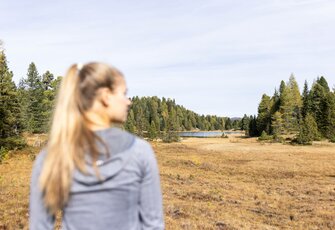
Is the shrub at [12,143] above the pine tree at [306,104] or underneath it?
underneath

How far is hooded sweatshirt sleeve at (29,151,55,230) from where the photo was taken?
219 cm

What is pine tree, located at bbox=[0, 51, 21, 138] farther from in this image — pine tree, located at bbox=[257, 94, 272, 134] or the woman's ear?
pine tree, located at bbox=[257, 94, 272, 134]

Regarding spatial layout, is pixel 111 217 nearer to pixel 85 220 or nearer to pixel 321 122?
pixel 85 220

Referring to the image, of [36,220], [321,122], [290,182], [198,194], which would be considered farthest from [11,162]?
[321,122]

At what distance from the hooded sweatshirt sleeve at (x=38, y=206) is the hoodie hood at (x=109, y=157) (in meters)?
0.24

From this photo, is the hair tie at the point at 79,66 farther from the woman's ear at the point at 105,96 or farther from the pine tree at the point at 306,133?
the pine tree at the point at 306,133

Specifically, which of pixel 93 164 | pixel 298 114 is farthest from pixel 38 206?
pixel 298 114

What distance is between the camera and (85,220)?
7.24 ft

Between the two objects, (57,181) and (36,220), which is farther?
(36,220)

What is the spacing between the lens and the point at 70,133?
2109 mm

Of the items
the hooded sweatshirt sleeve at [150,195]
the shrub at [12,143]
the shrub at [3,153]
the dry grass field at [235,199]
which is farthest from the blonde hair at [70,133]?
the shrub at [12,143]

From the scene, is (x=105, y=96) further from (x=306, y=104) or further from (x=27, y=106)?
(x=306, y=104)

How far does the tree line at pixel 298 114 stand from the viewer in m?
67.9

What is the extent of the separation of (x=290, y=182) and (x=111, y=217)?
24.3 m
